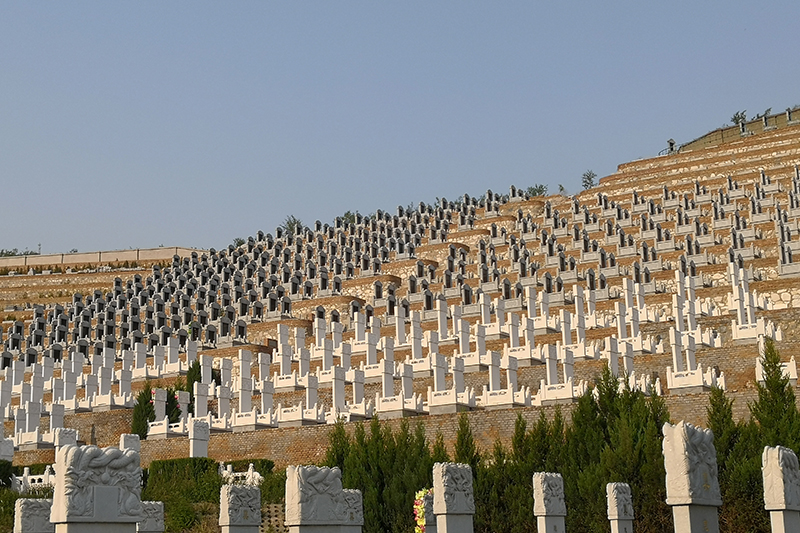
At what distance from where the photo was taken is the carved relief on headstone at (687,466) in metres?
14.8

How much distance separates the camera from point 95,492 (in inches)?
462

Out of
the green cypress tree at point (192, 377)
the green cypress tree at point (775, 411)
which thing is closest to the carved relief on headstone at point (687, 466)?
the green cypress tree at point (775, 411)

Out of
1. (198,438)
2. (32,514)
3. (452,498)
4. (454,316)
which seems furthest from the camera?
(454,316)

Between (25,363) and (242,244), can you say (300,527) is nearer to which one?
(25,363)

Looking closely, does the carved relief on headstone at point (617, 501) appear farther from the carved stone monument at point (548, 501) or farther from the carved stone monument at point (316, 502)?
the carved stone monument at point (316, 502)

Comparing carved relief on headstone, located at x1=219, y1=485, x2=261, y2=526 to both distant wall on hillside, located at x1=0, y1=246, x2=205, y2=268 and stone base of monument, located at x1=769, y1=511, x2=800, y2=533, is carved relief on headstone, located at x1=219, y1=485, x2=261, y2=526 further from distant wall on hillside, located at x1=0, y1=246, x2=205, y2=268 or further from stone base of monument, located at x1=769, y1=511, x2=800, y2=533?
distant wall on hillside, located at x1=0, y1=246, x2=205, y2=268

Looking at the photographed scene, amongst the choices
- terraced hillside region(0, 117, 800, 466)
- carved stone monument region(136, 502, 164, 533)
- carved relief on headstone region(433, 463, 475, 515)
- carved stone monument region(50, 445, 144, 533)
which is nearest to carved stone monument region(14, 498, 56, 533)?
carved stone monument region(136, 502, 164, 533)

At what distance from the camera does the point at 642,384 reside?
30625 mm

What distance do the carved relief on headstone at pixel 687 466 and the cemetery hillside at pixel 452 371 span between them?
0.04 meters

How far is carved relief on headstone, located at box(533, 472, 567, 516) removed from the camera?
18578 millimetres

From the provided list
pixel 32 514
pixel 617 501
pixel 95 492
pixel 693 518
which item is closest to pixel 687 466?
pixel 693 518

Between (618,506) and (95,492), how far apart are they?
10.3 m

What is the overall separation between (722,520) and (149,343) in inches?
1529

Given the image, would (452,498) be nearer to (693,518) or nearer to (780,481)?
(693,518)
